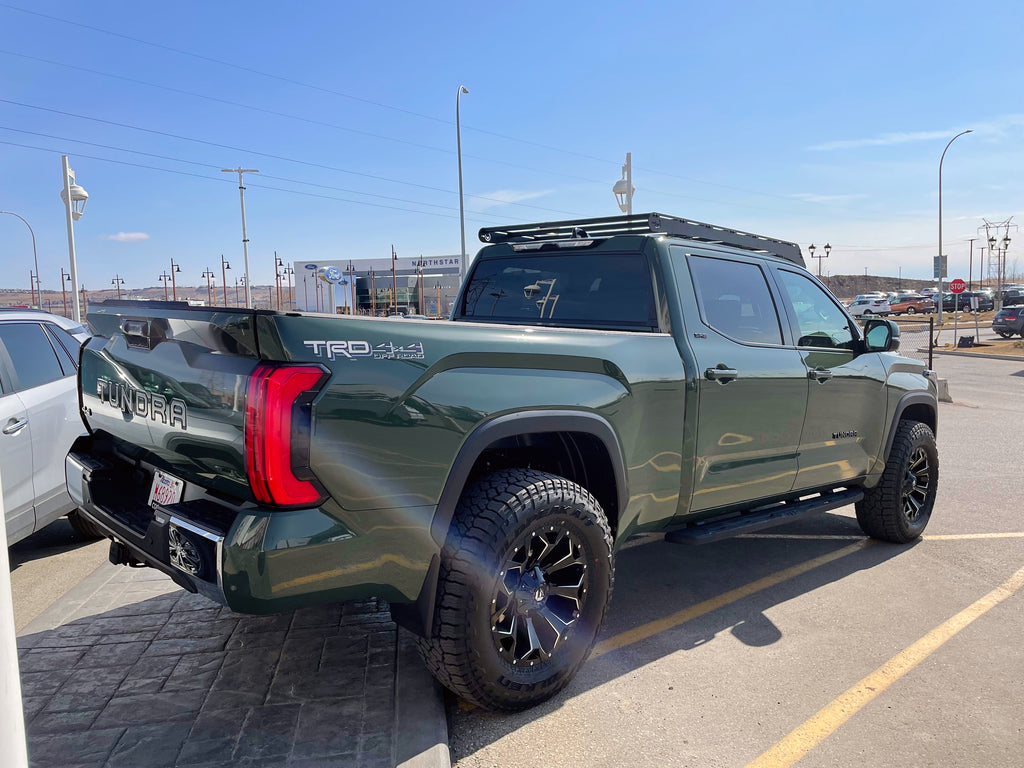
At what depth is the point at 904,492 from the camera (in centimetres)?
527

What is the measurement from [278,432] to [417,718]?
1327mm

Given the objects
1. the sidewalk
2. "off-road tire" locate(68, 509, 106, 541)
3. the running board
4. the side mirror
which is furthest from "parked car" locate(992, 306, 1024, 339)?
"off-road tire" locate(68, 509, 106, 541)

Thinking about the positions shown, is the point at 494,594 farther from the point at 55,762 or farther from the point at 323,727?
the point at 55,762

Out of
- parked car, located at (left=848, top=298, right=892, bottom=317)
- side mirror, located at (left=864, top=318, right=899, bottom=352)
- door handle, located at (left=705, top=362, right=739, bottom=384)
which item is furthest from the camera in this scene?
parked car, located at (left=848, top=298, right=892, bottom=317)

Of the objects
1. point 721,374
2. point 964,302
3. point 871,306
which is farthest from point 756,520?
point 871,306

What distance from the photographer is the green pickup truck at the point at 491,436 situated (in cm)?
236

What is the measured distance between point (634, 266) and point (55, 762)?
3.25 m

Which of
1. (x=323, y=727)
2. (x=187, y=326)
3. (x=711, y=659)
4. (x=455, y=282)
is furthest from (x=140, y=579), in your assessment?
(x=455, y=282)

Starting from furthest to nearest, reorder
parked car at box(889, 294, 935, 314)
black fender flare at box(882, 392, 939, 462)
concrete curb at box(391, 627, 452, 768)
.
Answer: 1. parked car at box(889, 294, 935, 314)
2. black fender flare at box(882, 392, 939, 462)
3. concrete curb at box(391, 627, 452, 768)

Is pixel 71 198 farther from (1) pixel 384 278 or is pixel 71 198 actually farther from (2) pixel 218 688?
(1) pixel 384 278

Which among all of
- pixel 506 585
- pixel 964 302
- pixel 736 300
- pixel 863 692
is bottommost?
pixel 863 692

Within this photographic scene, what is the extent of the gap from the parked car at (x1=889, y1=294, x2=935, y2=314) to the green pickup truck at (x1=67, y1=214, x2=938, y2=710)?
56.8 m

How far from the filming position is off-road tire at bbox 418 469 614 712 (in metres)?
→ 2.73

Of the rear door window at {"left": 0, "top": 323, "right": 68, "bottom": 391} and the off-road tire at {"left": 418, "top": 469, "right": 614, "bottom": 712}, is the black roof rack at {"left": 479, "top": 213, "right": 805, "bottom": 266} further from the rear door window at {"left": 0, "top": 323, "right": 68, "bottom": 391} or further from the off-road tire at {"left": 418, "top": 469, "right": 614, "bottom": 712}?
the rear door window at {"left": 0, "top": 323, "right": 68, "bottom": 391}
